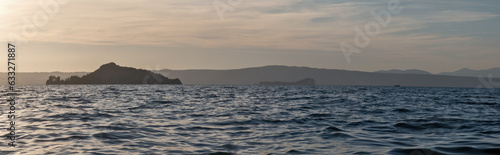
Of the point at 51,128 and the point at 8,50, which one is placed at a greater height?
the point at 8,50

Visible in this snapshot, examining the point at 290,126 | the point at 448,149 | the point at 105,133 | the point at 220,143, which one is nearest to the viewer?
the point at 448,149

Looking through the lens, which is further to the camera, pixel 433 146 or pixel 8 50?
pixel 8 50

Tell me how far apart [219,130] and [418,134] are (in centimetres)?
819

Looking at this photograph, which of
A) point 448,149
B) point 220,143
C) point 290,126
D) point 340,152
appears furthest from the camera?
point 290,126

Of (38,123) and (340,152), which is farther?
(38,123)

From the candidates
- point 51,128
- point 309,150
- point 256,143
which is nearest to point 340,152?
point 309,150

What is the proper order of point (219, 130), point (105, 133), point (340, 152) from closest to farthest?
point (340, 152)
point (105, 133)
point (219, 130)

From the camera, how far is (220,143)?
14953 mm

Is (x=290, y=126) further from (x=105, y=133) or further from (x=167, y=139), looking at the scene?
(x=105, y=133)

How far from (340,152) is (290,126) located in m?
7.26

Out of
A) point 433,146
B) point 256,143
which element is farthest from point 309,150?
point 433,146

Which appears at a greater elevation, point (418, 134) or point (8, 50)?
point (8, 50)

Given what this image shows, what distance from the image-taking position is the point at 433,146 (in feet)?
47.9

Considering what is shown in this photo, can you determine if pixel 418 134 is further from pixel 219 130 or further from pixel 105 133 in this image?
pixel 105 133
